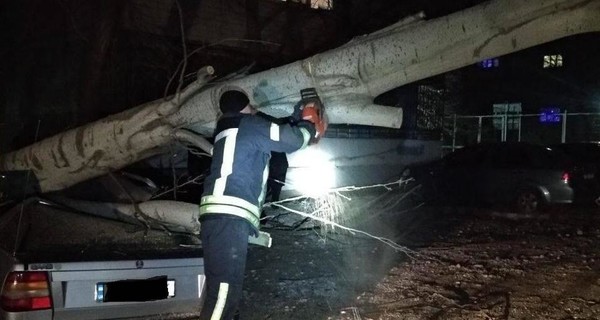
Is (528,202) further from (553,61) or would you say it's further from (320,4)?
(553,61)

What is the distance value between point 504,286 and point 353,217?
390 centimetres

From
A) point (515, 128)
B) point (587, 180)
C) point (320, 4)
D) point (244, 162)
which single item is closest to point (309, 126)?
point (244, 162)

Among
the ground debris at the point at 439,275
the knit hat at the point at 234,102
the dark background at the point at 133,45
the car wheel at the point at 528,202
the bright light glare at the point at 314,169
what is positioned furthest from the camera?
the car wheel at the point at 528,202

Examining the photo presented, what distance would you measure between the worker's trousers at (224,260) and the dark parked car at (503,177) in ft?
27.4

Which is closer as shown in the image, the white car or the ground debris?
the white car

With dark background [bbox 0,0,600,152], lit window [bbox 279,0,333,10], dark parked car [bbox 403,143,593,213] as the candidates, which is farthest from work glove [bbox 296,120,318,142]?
lit window [bbox 279,0,333,10]

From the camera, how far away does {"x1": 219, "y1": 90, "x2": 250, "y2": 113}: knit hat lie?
3.90 metres

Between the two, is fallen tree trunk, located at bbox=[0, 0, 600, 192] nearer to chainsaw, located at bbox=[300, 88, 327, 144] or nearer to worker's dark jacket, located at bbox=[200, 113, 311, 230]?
chainsaw, located at bbox=[300, 88, 327, 144]

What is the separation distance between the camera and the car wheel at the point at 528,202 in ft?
34.6

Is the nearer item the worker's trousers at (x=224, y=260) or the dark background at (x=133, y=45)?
the worker's trousers at (x=224, y=260)

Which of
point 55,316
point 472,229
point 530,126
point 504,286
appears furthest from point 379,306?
point 530,126

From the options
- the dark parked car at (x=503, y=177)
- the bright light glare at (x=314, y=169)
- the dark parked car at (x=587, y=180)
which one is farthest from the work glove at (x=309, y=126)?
the dark parked car at (x=587, y=180)

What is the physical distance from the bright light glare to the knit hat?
15.2 ft

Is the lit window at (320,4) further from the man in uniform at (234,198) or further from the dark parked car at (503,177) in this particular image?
the man in uniform at (234,198)
